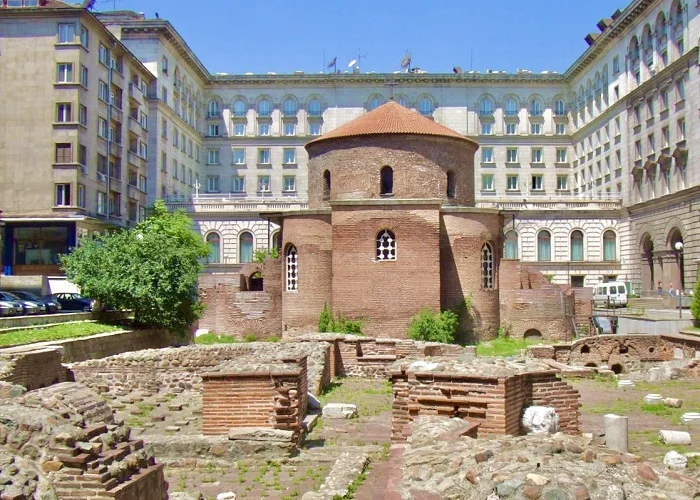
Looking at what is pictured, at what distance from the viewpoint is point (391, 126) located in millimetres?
31547

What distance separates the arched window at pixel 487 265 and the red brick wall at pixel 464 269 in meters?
0.42

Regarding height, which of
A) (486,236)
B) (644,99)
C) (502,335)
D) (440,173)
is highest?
(644,99)

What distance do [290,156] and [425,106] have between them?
12.4 metres

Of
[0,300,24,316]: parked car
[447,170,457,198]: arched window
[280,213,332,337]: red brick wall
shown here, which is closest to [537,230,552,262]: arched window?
[447,170,457,198]: arched window

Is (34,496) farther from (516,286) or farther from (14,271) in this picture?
(14,271)

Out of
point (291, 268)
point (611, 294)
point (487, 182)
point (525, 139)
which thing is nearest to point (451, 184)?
point (291, 268)

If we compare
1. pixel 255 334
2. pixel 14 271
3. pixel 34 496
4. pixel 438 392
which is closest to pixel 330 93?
pixel 14 271

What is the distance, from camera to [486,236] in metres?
30.0

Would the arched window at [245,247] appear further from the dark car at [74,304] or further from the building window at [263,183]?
the dark car at [74,304]

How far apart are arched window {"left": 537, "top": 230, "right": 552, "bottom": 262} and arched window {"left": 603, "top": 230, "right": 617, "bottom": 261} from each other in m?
3.68

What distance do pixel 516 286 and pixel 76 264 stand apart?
17.2 meters

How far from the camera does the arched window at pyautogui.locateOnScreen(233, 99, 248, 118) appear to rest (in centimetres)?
6500

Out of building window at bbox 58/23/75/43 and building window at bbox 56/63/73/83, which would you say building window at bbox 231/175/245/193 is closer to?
building window at bbox 56/63/73/83

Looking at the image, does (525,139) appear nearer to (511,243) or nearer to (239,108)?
(511,243)
